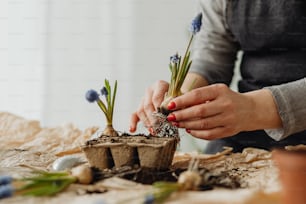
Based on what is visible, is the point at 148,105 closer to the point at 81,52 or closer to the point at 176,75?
the point at 176,75

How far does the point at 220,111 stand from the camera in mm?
854

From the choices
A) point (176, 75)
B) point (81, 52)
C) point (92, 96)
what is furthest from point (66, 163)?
point (81, 52)

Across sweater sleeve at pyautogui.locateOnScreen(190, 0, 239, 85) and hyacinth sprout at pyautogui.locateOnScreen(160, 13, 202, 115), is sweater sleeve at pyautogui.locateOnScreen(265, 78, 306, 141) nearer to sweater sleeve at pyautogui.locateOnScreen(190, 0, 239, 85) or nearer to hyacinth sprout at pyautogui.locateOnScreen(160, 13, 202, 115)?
hyacinth sprout at pyautogui.locateOnScreen(160, 13, 202, 115)

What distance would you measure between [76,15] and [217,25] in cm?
78

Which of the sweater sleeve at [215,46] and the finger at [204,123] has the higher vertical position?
the sweater sleeve at [215,46]

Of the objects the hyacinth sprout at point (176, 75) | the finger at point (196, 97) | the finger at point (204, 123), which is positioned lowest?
the finger at point (204, 123)

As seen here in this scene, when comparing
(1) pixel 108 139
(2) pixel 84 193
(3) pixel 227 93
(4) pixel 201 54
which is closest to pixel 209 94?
(3) pixel 227 93

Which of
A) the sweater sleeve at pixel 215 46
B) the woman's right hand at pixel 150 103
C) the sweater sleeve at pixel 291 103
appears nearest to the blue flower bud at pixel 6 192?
the woman's right hand at pixel 150 103

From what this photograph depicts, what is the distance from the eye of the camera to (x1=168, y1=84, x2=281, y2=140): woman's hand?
812mm

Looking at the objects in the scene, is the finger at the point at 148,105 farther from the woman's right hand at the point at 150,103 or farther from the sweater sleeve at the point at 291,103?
the sweater sleeve at the point at 291,103

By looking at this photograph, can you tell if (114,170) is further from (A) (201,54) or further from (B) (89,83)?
(B) (89,83)

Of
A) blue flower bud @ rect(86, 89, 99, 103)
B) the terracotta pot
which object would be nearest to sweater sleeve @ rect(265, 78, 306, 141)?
blue flower bud @ rect(86, 89, 99, 103)

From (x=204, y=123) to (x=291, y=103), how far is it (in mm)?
168

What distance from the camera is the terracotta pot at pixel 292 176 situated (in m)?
0.47
